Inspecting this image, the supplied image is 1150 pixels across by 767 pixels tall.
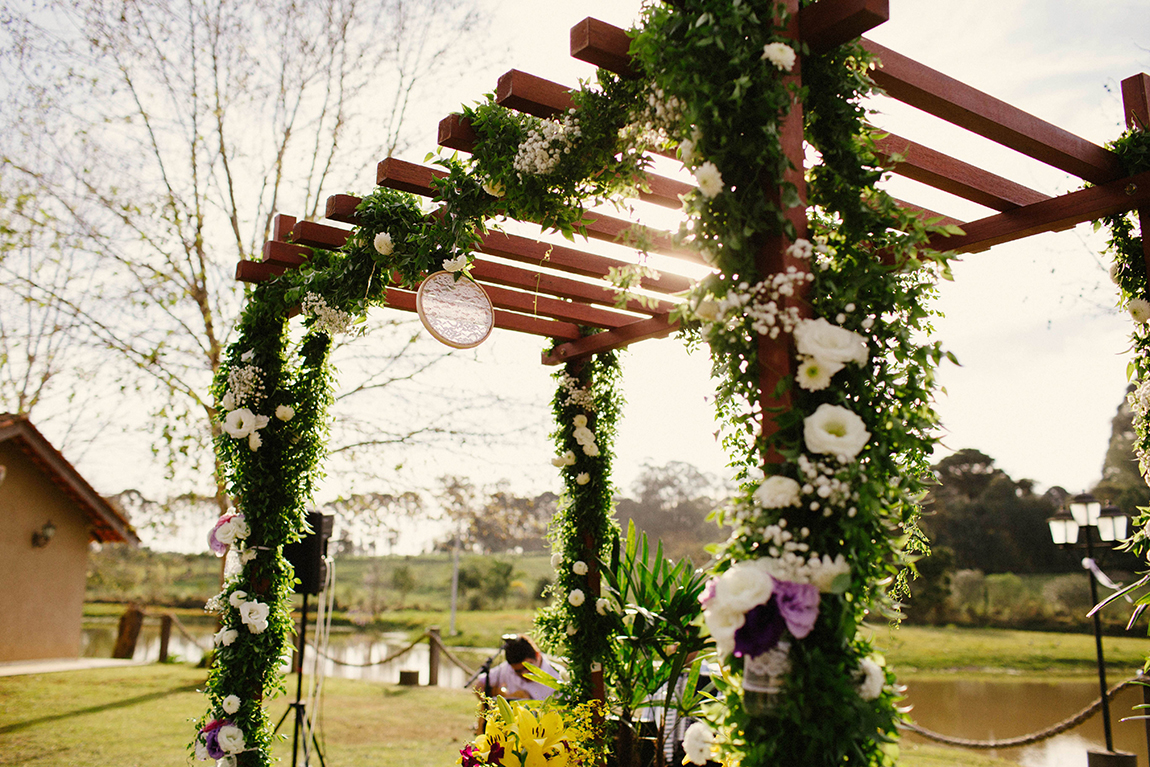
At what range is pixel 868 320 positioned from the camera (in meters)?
1.67

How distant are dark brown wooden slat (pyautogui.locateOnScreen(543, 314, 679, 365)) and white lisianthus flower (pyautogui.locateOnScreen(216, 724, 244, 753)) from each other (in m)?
2.90

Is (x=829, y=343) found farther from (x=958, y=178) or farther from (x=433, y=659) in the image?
(x=433, y=659)

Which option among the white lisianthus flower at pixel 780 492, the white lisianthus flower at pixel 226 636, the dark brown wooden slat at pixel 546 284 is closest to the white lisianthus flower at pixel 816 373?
the white lisianthus flower at pixel 780 492

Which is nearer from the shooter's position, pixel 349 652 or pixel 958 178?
pixel 958 178

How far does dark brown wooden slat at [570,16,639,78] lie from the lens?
6.73 ft

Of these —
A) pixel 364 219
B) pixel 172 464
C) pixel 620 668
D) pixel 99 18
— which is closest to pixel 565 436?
pixel 620 668

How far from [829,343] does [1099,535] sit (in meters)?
5.75

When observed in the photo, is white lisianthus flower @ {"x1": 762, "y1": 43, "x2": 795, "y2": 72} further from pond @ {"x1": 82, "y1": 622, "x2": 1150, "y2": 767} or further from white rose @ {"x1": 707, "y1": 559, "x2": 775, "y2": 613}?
pond @ {"x1": 82, "y1": 622, "x2": 1150, "y2": 767}

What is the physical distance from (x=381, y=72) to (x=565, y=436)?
589 centimetres

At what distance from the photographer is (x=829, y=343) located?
63.7 inches

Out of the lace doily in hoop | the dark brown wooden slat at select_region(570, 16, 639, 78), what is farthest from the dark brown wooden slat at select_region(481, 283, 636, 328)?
the dark brown wooden slat at select_region(570, 16, 639, 78)

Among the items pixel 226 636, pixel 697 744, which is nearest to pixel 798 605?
pixel 697 744

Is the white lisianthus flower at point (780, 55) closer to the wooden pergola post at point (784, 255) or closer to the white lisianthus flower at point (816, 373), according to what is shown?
the wooden pergola post at point (784, 255)

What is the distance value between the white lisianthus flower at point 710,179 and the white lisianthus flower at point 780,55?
0.27m
